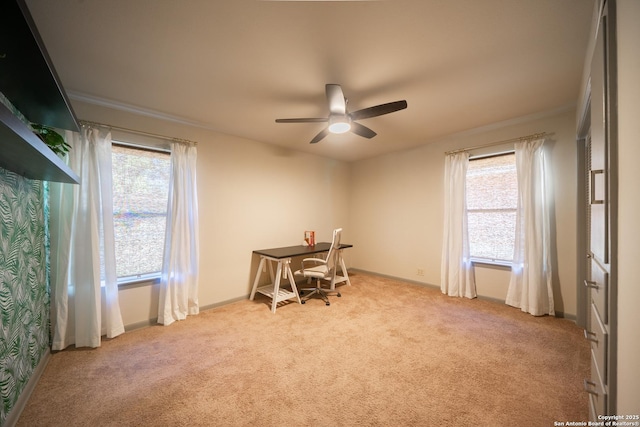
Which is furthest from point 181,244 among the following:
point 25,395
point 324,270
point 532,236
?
point 532,236

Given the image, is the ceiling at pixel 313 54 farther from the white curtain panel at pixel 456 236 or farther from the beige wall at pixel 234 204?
the white curtain panel at pixel 456 236

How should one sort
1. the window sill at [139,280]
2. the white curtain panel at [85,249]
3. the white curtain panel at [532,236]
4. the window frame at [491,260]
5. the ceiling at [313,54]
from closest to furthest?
the ceiling at [313,54] → the white curtain panel at [85,249] → the window sill at [139,280] → the white curtain panel at [532,236] → the window frame at [491,260]

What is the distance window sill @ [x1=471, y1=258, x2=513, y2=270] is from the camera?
10.8ft

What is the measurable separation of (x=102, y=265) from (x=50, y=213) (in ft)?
2.17

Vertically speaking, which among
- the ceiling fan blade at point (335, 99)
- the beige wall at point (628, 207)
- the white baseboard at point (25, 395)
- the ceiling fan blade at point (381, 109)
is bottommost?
the white baseboard at point (25, 395)

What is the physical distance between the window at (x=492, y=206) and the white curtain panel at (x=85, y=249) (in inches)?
187

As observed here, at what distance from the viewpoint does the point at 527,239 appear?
9.78 feet

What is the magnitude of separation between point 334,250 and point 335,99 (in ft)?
7.03

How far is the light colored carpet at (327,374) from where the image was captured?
1.51 meters

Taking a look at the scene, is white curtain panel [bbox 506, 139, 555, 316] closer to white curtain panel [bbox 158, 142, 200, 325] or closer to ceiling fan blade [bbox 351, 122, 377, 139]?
ceiling fan blade [bbox 351, 122, 377, 139]

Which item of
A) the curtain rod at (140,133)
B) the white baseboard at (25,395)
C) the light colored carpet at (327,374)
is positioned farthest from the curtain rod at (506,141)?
the white baseboard at (25,395)

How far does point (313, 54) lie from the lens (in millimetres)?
1797

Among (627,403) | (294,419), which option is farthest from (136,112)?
(627,403)

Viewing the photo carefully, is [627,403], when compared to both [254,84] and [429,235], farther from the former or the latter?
[429,235]
